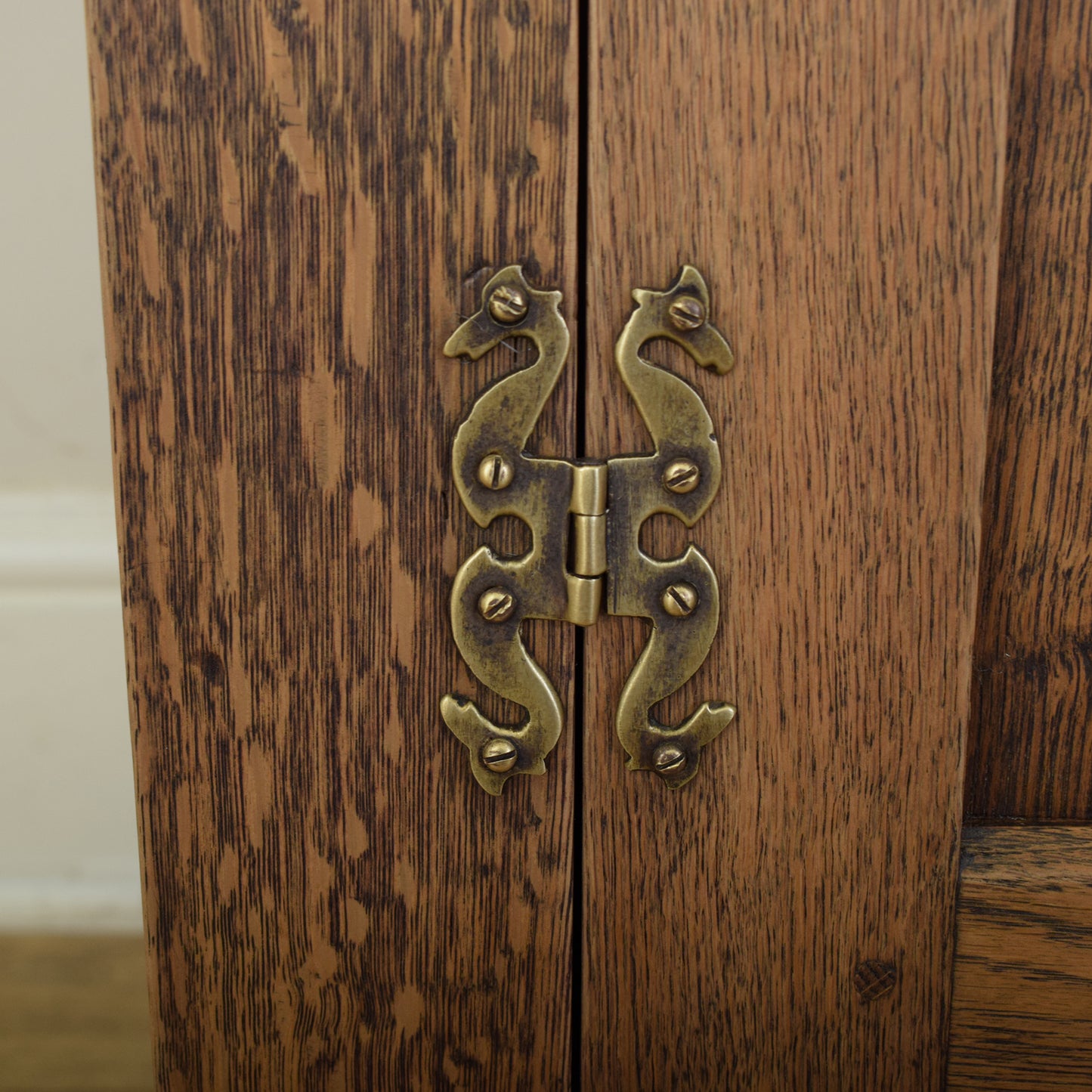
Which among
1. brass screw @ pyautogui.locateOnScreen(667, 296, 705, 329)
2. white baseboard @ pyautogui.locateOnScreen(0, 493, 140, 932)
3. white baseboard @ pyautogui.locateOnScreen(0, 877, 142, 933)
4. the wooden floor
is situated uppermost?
brass screw @ pyautogui.locateOnScreen(667, 296, 705, 329)

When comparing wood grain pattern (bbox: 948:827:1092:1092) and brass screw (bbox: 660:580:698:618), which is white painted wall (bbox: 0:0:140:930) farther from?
wood grain pattern (bbox: 948:827:1092:1092)

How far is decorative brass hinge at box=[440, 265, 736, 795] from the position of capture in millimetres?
322

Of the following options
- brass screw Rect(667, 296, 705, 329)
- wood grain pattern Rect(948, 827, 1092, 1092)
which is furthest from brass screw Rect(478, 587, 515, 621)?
wood grain pattern Rect(948, 827, 1092, 1092)

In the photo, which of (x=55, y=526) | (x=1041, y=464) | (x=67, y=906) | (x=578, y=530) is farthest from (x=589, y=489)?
(x=67, y=906)

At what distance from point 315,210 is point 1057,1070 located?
463 mm

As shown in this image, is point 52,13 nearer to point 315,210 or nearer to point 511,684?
point 315,210

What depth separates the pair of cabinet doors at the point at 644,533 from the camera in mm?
313

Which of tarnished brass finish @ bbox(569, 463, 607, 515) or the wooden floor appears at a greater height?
tarnished brass finish @ bbox(569, 463, 607, 515)

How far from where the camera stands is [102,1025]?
699 millimetres

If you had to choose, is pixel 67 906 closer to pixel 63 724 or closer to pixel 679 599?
pixel 63 724

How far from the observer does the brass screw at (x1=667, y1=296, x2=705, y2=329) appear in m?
0.32

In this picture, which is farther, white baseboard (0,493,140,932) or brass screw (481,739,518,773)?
white baseboard (0,493,140,932)

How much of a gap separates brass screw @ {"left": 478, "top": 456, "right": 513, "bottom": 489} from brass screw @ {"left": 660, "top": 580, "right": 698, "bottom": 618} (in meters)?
0.07

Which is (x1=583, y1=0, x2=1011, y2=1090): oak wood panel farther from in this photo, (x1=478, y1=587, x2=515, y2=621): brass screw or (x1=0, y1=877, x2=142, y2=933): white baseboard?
(x1=0, y1=877, x2=142, y2=933): white baseboard
